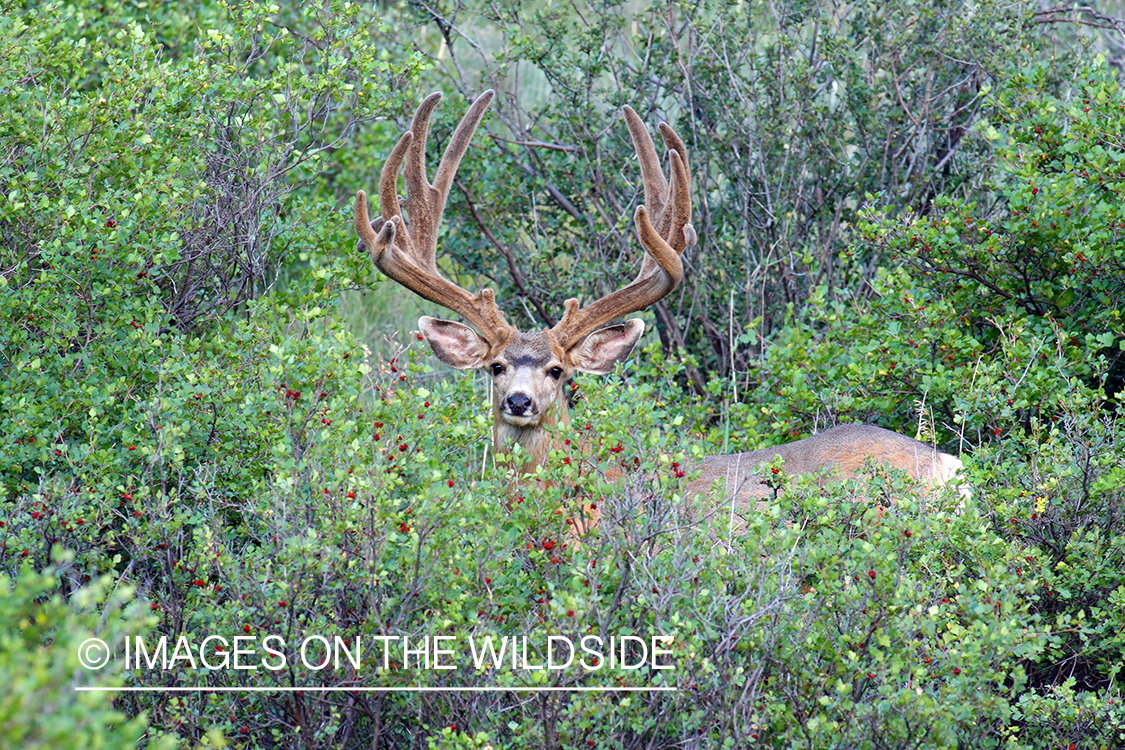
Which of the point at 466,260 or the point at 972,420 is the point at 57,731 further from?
the point at 466,260

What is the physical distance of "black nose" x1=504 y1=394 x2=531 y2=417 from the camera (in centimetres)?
596

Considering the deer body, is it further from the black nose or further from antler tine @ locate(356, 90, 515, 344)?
antler tine @ locate(356, 90, 515, 344)

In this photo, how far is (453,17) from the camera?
27.8 feet

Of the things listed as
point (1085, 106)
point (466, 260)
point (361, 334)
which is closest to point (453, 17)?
point (466, 260)

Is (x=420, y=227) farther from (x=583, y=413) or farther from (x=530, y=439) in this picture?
(x=583, y=413)

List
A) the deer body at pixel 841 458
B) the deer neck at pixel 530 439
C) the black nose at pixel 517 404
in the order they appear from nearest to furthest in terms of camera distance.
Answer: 1. the deer body at pixel 841 458
2. the black nose at pixel 517 404
3. the deer neck at pixel 530 439

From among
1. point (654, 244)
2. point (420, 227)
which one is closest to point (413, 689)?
point (654, 244)

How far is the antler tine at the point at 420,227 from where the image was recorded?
6.25 meters

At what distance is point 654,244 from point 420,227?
4.15ft

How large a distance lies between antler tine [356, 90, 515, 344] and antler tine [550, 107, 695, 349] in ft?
1.12

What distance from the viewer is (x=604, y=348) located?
21.2 ft

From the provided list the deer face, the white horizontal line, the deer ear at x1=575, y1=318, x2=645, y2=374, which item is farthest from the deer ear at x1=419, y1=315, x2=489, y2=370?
the white horizontal line

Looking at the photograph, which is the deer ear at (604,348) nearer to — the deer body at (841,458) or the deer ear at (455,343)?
the deer ear at (455,343)

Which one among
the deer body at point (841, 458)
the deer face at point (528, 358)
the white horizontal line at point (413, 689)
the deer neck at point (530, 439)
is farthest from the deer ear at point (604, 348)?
the white horizontal line at point (413, 689)
